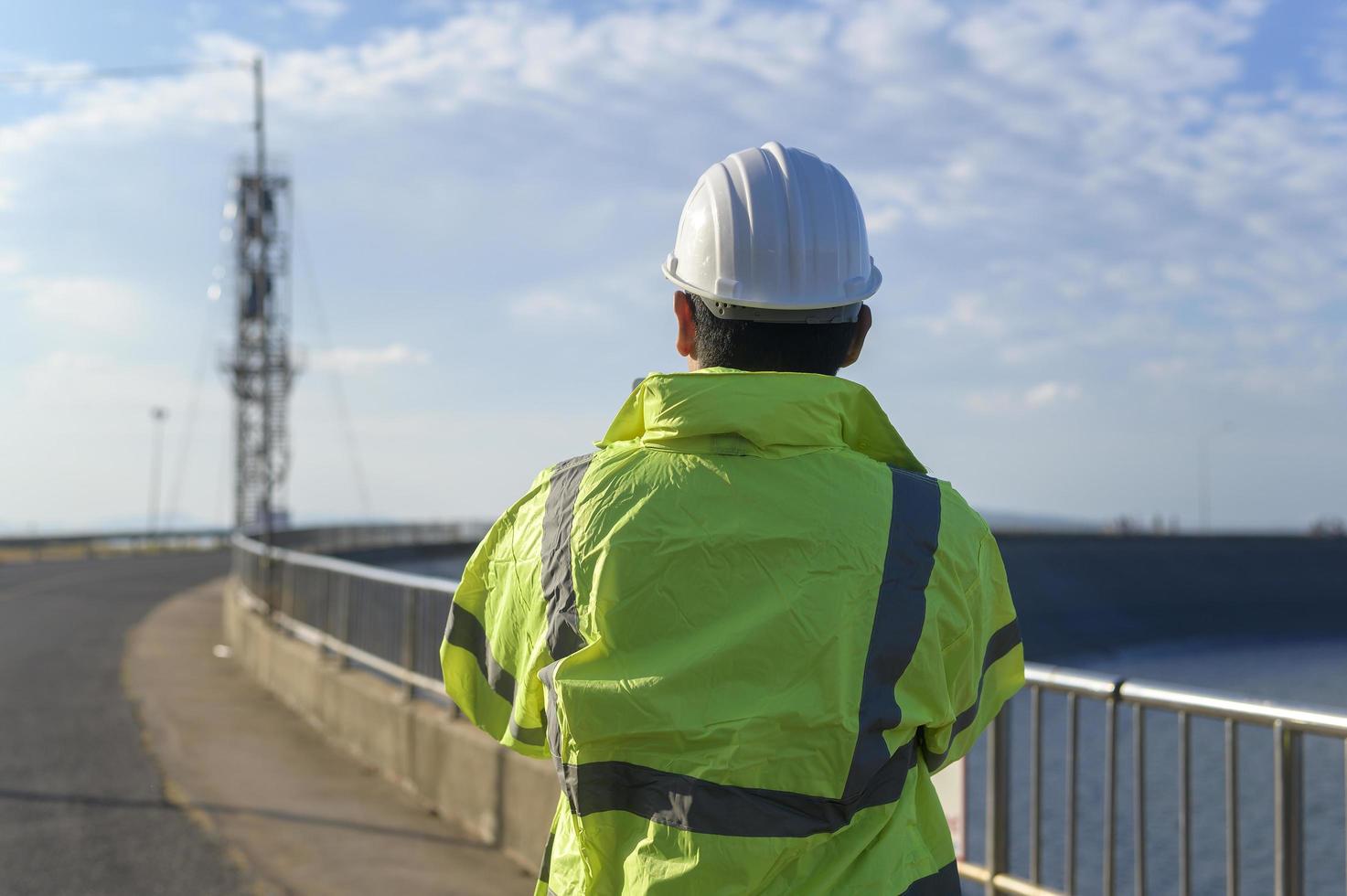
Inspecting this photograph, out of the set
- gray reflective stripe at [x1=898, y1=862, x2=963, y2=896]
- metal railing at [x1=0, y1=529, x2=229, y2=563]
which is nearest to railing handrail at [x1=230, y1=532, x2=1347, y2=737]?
gray reflective stripe at [x1=898, y1=862, x2=963, y2=896]

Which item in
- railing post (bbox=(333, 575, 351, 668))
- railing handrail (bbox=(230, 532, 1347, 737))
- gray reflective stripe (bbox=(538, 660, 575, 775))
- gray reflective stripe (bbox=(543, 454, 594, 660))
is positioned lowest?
railing post (bbox=(333, 575, 351, 668))

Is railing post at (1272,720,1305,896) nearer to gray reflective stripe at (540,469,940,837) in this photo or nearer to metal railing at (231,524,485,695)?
gray reflective stripe at (540,469,940,837)

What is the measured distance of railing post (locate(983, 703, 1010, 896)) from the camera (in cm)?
502

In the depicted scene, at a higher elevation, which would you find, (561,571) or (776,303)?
(776,303)

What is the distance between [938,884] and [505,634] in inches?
28.9

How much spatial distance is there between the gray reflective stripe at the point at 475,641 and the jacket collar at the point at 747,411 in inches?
18.1

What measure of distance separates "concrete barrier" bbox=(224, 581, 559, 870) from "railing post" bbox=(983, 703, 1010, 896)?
6.84 ft

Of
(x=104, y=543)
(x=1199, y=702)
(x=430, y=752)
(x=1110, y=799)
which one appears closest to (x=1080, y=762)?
(x=430, y=752)

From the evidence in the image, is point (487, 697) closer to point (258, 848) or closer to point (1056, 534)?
point (258, 848)

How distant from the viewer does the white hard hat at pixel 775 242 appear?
192cm

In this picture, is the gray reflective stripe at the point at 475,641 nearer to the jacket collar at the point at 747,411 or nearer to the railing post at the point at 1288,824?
the jacket collar at the point at 747,411

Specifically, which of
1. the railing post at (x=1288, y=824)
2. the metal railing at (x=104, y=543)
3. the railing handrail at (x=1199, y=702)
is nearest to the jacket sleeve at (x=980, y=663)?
the railing handrail at (x=1199, y=702)

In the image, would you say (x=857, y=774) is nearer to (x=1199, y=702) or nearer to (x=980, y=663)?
(x=980, y=663)

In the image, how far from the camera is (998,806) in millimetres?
5020
